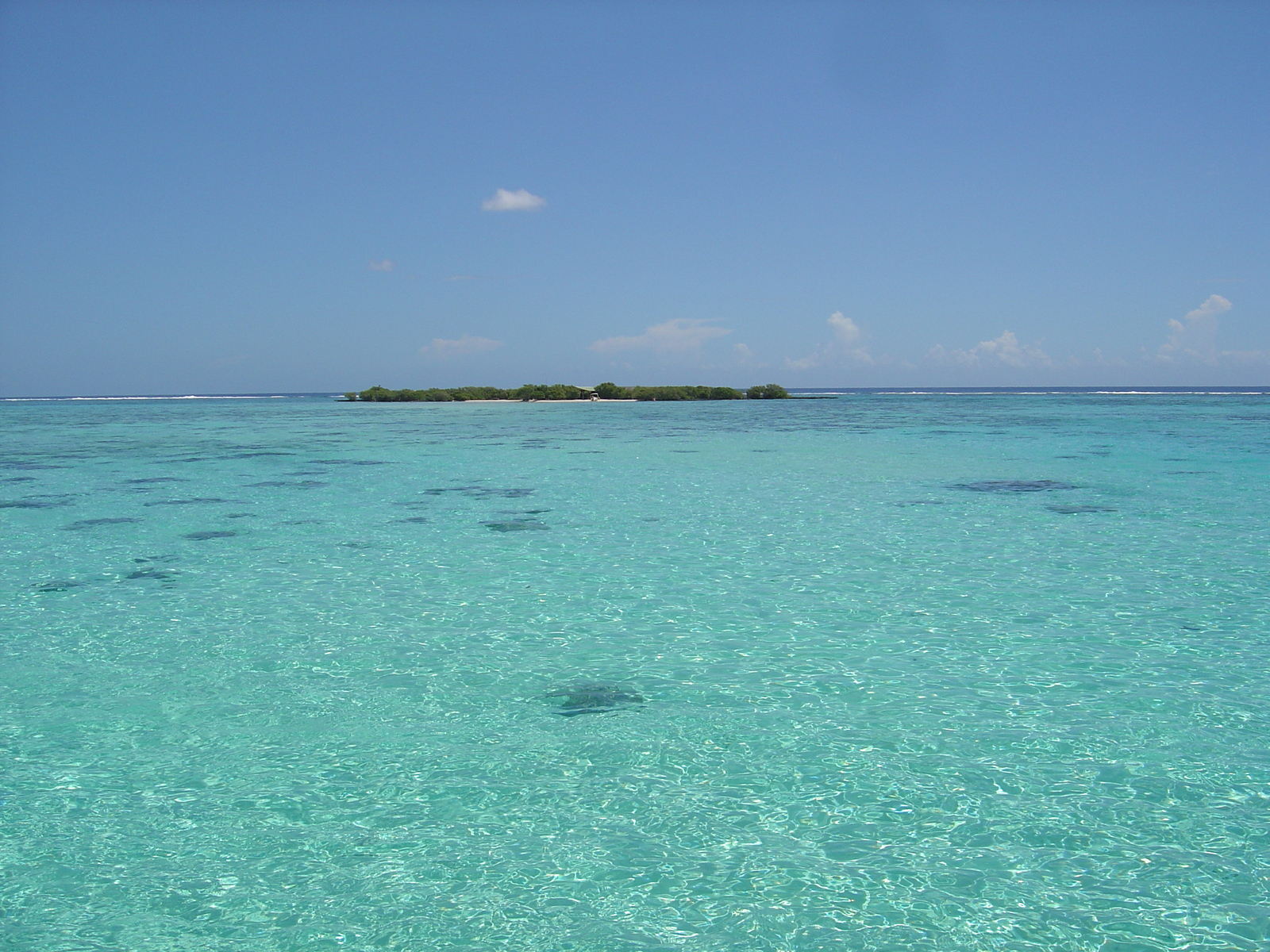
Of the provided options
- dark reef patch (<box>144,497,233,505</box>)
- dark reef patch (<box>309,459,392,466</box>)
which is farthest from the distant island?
dark reef patch (<box>144,497,233,505</box>)

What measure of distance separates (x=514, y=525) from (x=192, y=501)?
839cm

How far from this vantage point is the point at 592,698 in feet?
22.2

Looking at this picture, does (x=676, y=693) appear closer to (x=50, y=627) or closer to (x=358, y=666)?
(x=358, y=666)

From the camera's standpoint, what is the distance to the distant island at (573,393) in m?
94.7

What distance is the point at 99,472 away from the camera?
23750 millimetres

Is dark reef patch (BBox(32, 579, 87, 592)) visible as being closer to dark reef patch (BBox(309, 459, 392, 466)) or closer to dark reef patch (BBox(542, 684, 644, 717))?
dark reef patch (BBox(542, 684, 644, 717))

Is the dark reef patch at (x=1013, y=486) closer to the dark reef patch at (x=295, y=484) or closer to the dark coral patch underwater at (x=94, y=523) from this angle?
the dark reef patch at (x=295, y=484)

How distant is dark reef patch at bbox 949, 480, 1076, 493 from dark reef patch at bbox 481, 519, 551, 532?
10199mm

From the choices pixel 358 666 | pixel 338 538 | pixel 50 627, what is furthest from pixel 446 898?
pixel 338 538

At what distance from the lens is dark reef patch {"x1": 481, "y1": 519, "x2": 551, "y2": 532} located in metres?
14.4

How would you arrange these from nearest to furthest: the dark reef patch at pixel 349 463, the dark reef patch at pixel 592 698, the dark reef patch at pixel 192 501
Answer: the dark reef patch at pixel 592 698 → the dark reef patch at pixel 192 501 → the dark reef patch at pixel 349 463

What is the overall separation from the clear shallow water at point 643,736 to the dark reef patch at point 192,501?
10.2ft

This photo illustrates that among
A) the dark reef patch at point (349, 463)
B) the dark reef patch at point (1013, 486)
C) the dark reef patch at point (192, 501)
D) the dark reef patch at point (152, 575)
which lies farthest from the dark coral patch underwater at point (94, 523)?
the dark reef patch at point (1013, 486)

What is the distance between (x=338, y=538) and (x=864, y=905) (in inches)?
447
